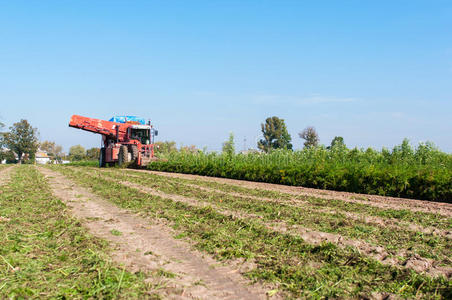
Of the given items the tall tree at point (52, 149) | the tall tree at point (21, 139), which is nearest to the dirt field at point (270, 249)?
the tall tree at point (21, 139)

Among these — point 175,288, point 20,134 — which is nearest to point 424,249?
point 175,288

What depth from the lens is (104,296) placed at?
326cm

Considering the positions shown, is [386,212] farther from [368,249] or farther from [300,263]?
[300,263]

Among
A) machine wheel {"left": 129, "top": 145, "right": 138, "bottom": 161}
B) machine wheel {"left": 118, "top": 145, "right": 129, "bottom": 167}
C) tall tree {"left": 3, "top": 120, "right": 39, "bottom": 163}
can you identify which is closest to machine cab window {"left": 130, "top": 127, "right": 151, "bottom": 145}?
machine wheel {"left": 129, "top": 145, "right": 138, "bottom": 161}

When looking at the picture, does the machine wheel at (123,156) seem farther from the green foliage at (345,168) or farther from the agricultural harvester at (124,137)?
the green foliage at (345,168)

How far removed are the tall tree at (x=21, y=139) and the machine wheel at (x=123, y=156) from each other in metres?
55.9

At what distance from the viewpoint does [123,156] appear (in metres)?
24.7

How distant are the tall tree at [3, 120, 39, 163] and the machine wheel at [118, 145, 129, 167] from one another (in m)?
55.9

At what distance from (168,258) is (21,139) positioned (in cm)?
7797

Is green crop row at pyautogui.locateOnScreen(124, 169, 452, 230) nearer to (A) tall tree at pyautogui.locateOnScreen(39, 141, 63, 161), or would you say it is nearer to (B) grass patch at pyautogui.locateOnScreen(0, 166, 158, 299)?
(B) grass patch at pyautogui.locateOnScreen(0, 166, 158, 299)

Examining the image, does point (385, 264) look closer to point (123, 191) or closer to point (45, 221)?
point (45, 221)

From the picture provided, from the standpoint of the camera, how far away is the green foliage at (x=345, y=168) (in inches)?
458

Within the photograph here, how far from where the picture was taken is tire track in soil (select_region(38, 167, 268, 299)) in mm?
3609

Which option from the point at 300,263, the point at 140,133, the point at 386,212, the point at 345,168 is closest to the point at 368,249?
the point at 300,263
